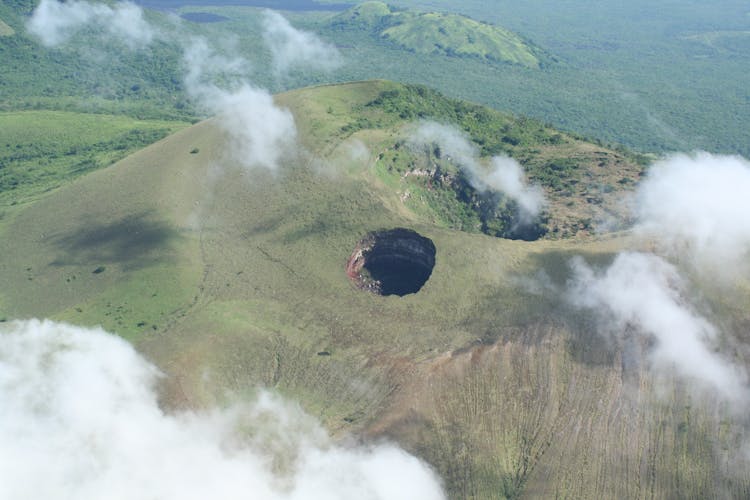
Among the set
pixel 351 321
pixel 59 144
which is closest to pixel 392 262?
pixel 351 321

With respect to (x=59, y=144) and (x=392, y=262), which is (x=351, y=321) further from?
(x=59, y=144)

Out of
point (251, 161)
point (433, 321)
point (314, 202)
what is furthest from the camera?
point (251, 161)

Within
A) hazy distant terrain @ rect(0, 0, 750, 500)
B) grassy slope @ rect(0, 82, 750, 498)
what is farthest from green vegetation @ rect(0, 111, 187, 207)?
grassy slope @ rect(0, 82, 750, 498)

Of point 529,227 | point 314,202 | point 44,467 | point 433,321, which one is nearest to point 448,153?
point 529,227

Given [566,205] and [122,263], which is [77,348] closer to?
[122,263]

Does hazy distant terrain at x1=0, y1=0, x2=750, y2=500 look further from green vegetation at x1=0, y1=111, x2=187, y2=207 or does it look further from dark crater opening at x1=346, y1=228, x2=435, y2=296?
green vegetation at x1=0, y1=111, x2=187, y2=207

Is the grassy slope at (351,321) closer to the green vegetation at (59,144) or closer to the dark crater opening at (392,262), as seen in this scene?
the dark crater opening at (392,262)
